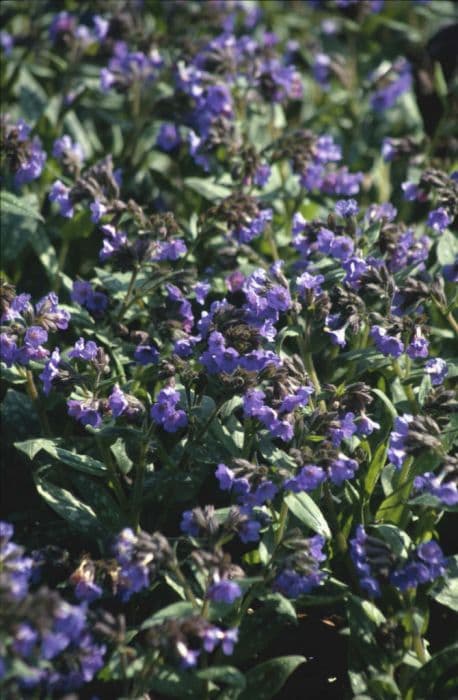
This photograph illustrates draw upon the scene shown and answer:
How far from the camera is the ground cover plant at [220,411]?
2.88 meters

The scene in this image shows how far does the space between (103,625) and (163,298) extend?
A: 1.61m

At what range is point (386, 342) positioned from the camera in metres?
3.31

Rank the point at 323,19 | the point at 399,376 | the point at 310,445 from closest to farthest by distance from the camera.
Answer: the point at 310,445, the point at 399,376, the point at 323,19

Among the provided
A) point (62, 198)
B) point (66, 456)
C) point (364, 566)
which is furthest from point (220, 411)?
point (62, 198)

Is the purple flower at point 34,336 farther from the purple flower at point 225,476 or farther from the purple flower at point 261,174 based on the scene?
the purple flower at point 261,174

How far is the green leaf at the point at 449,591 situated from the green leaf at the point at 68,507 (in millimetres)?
1093

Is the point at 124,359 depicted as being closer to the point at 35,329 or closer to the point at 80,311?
the point at 80,311

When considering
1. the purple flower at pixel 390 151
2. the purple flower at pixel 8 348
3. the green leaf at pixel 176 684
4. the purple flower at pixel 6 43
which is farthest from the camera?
the purple flower at pixel 6 43

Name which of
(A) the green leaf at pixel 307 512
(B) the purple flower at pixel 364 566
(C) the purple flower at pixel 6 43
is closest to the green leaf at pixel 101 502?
(A) the green leaf at pixel 307 512

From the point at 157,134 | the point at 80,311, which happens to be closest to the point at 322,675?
the point at 80,311

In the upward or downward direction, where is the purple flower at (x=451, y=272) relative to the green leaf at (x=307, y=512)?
upward

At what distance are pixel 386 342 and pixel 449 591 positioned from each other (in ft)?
2.61

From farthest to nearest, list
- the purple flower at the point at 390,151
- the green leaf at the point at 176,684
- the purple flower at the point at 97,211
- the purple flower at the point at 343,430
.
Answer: the purple flower at the point at 390,151, the purple flower at the point at 97,211, the purple flower at the point at 343,430, the green leaf at the point at 176,684

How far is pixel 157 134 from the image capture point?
5.26m
